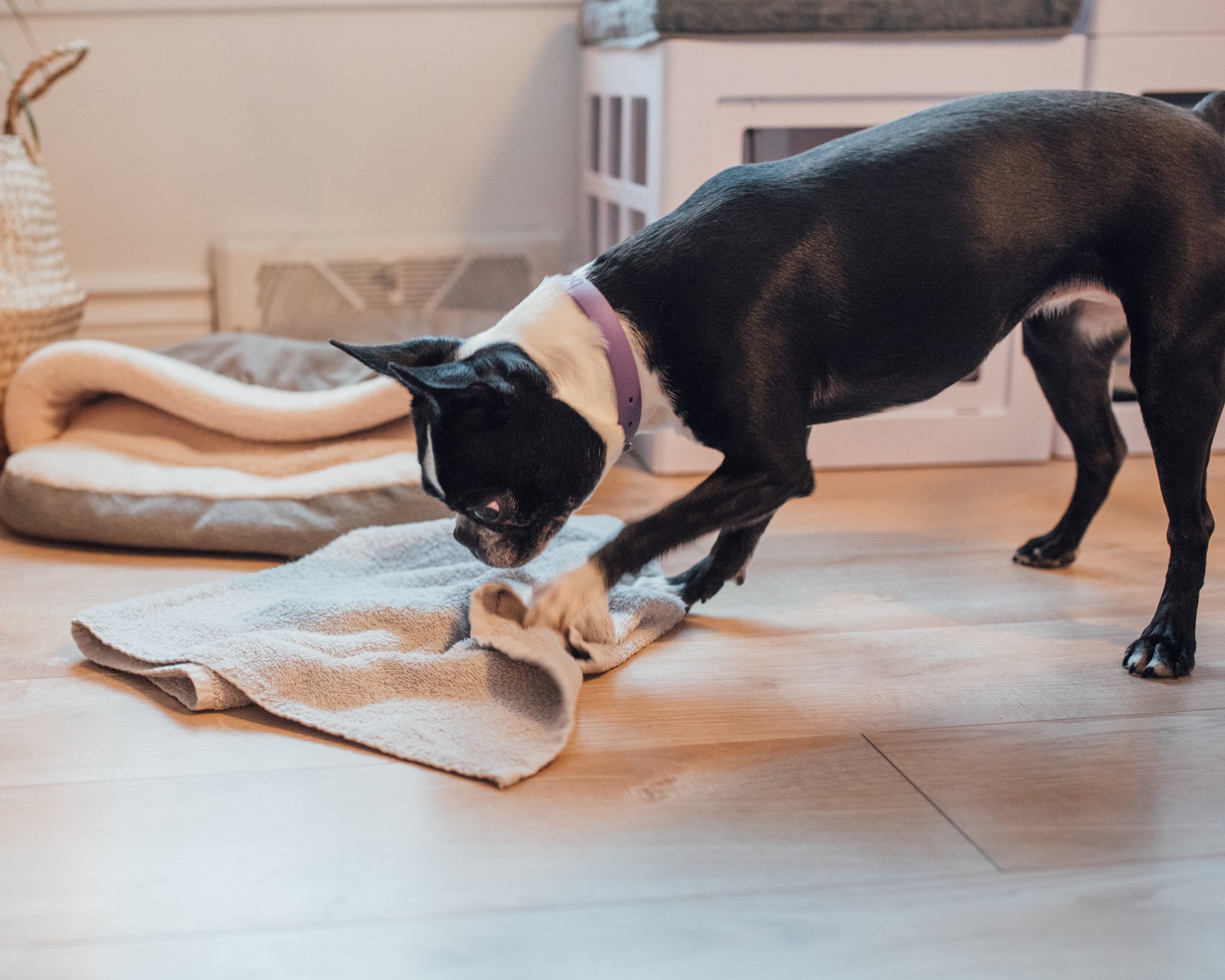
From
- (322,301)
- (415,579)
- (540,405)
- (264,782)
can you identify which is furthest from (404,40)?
(264,782)

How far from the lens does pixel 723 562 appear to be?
156cm

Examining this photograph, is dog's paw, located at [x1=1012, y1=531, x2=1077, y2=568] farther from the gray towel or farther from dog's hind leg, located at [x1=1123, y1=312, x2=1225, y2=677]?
the gray towel

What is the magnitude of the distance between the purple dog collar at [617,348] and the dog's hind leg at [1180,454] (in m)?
0.60

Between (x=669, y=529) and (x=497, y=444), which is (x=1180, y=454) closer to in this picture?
(x=669, y=529)

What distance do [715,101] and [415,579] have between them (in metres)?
1.01

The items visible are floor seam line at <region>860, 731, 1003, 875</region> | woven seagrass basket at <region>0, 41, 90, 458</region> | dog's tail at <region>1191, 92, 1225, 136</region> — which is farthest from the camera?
woven seagrass basket at <region>0, 41, 90, 458</region>

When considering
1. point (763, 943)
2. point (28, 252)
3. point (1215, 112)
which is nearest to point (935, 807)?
point (763, 943)

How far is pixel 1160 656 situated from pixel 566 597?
0.71 m

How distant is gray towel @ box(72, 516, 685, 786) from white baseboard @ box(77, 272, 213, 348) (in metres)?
1.38

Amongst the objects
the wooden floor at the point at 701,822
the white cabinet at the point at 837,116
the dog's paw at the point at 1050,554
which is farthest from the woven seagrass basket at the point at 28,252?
the dog's paw at the point at 1050,554

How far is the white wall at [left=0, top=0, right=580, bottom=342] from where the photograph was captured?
8.76 feet

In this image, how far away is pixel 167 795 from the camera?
3.70 feet

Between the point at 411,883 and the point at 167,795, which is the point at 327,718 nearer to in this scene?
the point at 167,795

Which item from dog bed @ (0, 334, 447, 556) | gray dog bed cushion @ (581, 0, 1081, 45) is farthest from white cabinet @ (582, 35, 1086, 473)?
dog bed @ (0, 334, 447, 556)
